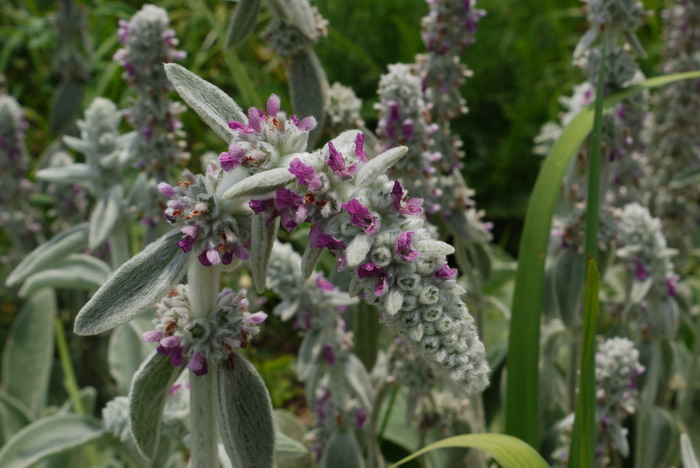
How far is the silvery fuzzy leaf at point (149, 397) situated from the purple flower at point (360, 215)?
42 cm

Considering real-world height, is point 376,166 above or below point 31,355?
above

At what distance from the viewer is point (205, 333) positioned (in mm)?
1297

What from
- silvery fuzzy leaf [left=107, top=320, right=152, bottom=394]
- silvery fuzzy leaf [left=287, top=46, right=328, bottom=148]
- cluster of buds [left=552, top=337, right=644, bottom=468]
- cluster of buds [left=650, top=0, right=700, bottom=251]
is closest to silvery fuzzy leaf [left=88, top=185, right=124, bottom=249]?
silvery fuzzy leaf [left=107, top=320, right=152, bottom=394]

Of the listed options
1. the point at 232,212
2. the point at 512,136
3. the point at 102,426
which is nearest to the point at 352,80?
the point at 512,136

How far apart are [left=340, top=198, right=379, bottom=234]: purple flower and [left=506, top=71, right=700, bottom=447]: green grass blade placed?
0.87 meters

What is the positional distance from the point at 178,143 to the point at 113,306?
1.05 meters

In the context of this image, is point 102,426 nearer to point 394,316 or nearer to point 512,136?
point 394,316

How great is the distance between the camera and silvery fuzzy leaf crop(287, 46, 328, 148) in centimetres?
207

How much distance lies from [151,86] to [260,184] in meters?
1.16

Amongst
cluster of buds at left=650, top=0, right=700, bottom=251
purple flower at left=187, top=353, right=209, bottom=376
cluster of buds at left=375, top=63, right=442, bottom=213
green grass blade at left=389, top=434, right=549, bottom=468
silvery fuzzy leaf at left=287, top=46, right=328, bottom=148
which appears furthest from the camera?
cluster of buds at left=650, top=0, right=700, bottom=251

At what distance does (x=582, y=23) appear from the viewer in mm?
5371

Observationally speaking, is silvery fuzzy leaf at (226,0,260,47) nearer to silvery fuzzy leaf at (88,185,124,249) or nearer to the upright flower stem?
silvery fuzzy leaf at (88,185,124,249)

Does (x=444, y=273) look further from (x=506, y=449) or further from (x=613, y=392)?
(x=613, y=392)

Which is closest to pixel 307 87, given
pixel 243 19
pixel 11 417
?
pixel 243 19
